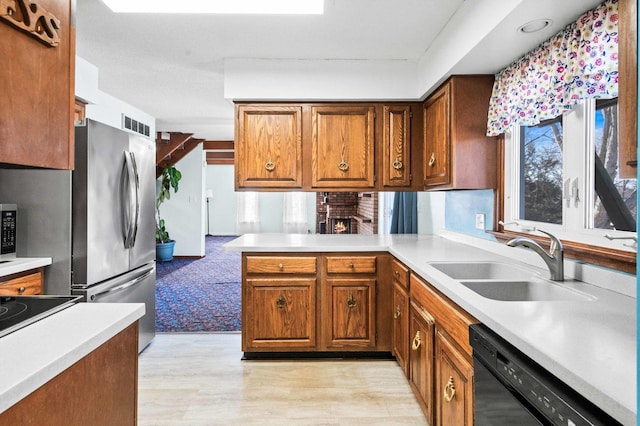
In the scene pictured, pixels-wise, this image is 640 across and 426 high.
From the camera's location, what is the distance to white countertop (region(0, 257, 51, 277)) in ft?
6.77

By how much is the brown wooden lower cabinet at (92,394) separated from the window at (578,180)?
163 cm

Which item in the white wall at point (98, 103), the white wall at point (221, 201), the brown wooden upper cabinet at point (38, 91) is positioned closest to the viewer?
the brown wooden upper cabinet at point (38, 91)

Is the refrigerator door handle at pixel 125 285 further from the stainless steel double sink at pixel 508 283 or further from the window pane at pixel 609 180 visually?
the window pane at pixel 609 180

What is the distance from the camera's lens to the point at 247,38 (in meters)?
2.71

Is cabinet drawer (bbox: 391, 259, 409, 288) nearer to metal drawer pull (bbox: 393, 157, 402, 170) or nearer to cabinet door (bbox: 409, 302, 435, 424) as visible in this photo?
cabinet door (bbox: 409, 302, 435, 424)

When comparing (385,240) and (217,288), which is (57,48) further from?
(217,288)

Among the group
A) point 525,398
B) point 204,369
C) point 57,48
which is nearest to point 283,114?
point 204,369

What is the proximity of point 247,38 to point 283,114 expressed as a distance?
0.66 m

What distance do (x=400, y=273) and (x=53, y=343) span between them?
6.46 ft

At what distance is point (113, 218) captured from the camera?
2697mm

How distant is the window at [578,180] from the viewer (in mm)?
1652

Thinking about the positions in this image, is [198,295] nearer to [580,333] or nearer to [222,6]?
[222,6]

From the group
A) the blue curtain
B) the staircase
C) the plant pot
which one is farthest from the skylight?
the plant pot

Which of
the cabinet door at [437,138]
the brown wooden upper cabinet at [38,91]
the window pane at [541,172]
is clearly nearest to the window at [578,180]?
the window pane at [541,172]
